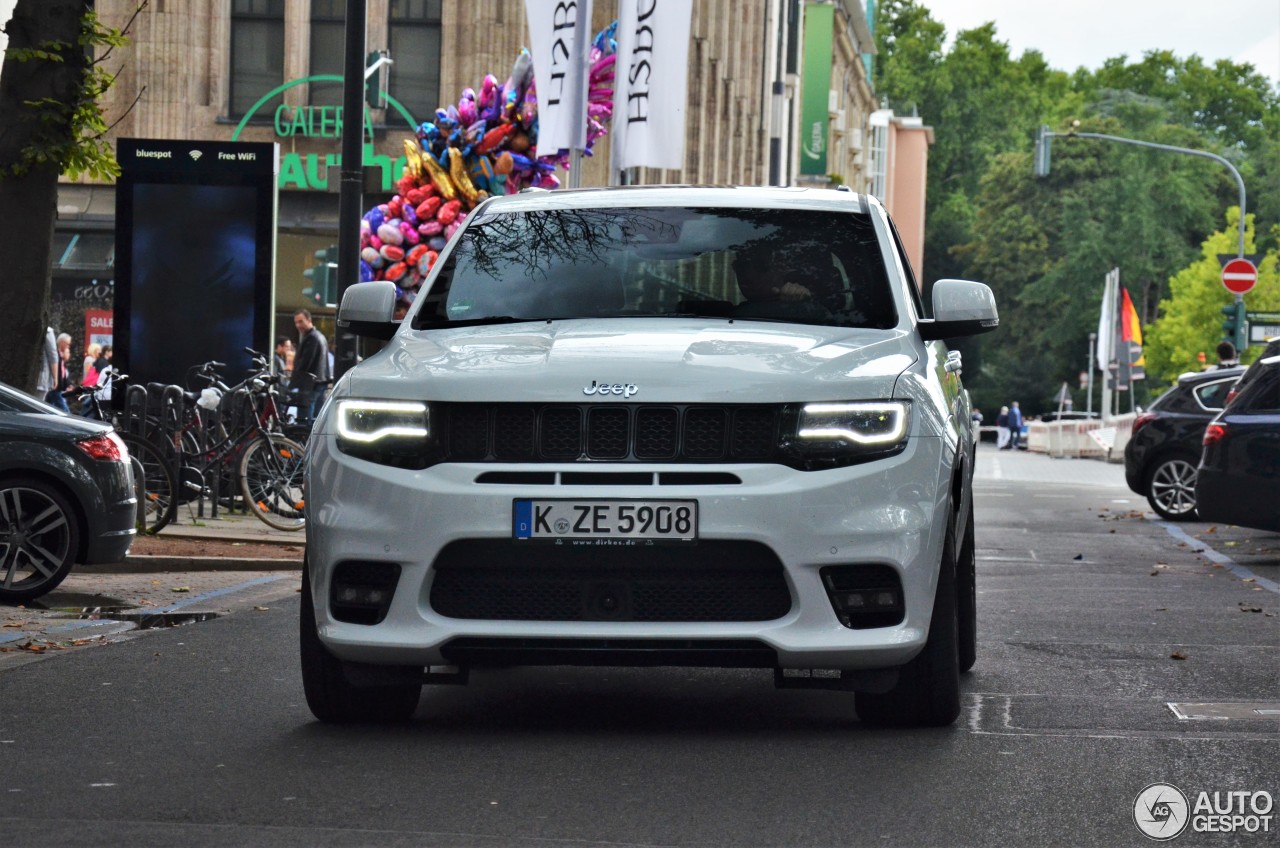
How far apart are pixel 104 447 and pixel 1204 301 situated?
80.3 metres

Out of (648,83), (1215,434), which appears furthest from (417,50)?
(1215,434)

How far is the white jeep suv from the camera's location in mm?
6570

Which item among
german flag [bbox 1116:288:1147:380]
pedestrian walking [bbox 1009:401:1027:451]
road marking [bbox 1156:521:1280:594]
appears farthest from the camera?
pedestrian walking [bbox 1009:401:1027:451]

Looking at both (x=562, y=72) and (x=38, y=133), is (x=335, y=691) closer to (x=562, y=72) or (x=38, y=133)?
(x=38, y=133)

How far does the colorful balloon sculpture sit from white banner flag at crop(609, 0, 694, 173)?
62 cm

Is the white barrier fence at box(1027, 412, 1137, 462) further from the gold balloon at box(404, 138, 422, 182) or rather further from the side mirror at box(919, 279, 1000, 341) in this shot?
the side mirror at box(919, 279, 1000, 341)

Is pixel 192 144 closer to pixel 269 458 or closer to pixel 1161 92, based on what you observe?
pixel 269 458

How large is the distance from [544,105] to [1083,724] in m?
14.5

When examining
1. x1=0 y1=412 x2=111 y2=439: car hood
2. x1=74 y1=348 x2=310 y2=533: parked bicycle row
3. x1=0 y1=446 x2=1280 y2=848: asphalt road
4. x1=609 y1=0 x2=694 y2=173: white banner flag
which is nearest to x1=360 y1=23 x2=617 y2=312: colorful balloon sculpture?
x1=609 y1=0 x2=694 y2=173: white banner flag

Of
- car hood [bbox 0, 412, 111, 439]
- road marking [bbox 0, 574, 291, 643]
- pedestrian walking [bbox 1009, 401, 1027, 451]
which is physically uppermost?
car hood [bbox 0, 412, 111, 439]

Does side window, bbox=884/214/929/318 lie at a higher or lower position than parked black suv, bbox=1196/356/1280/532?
higher

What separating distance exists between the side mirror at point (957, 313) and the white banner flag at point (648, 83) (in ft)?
47.4

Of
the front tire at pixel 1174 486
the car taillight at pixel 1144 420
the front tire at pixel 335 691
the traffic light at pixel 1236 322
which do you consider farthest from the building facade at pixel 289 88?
the front tire at pixel 335 691

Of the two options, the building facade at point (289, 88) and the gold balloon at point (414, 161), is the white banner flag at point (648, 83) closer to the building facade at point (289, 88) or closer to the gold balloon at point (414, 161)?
the gold balloon at point (414, 161)
